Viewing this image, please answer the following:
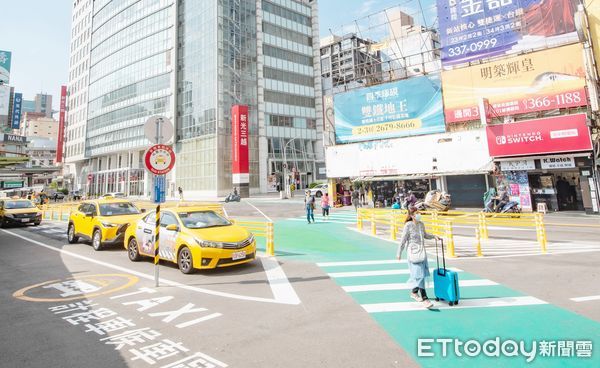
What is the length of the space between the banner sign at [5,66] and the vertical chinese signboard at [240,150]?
42602mm

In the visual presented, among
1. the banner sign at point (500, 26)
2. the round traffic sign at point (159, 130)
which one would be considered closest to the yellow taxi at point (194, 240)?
the round traffic sign at point (159, 130)

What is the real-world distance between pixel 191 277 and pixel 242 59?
50026 mm

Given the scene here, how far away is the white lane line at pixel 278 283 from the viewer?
241 inches

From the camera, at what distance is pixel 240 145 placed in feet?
147

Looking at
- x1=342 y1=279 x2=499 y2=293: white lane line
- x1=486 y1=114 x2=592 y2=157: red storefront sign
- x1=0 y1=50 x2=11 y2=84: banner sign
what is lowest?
x1=342 y1=279 x2=499 y2=293: white lane line

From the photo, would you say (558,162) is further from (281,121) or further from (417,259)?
(281,121)

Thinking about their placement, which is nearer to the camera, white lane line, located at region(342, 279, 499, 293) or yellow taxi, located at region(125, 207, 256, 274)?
white lane line, located at region(342, 279, 499, 293)

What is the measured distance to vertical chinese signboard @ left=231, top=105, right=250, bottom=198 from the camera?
145 feet

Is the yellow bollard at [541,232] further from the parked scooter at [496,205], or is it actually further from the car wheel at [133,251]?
the car wheel at [133,251]

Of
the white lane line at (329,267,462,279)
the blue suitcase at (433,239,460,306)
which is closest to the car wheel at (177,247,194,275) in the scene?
the white lane line at (329,267,462,279)

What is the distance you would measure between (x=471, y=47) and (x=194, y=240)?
25.9 m

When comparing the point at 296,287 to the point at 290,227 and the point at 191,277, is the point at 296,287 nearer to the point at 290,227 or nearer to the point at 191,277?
the point at 191,277

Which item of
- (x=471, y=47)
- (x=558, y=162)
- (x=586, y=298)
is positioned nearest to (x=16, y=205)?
(x=586, y=298)

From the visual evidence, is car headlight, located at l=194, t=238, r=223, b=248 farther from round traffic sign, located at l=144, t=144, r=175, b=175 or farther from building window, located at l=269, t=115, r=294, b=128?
building window, located at l=269, t=115, r=294, b=128
